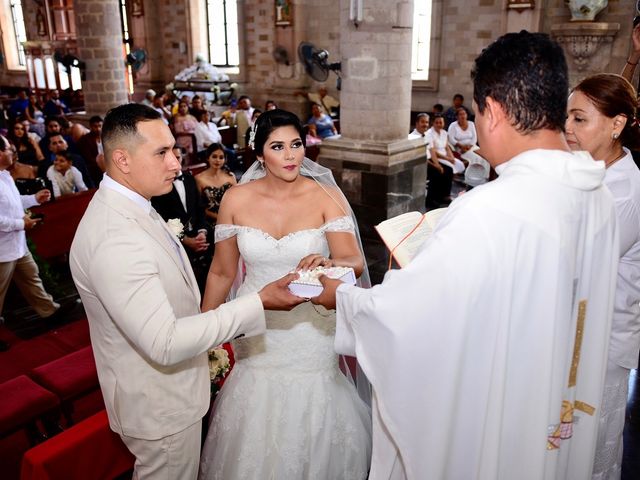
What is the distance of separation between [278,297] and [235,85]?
613 inches

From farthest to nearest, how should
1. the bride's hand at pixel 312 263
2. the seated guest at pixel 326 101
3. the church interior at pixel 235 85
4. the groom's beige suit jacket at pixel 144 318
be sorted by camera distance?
the seated guest at pixel 326 101 → the church interior at pixel 235 85 → the bride's hand at pixel 312 263 → the groom's beige suit jacket at pixel 144 318

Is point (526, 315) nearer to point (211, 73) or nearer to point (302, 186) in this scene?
point (302, 186)

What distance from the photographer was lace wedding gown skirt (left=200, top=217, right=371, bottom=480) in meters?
2.72

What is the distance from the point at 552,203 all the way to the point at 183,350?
1170mm

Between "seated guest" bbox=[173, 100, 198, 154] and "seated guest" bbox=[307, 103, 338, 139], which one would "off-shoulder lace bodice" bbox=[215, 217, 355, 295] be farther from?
"seated guest" bbox=[307, 103, 338, 139]

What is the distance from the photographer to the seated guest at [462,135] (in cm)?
1042

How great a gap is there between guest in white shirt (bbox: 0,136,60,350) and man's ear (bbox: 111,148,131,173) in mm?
3022

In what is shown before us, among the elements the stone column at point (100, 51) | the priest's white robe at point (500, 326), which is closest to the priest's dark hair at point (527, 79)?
the priest's white robe at point (500, 326)

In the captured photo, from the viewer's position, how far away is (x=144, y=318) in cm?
173

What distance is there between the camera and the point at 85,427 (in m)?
2.54

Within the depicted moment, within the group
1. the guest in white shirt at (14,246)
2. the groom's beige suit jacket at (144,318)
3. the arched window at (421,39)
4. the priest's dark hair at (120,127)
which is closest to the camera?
the groom's beige suit jacket at (144,318)

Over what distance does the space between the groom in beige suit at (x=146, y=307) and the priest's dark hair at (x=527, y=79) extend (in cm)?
104

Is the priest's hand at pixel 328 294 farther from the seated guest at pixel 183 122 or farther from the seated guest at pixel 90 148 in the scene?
the seated guest at pixel 183 122

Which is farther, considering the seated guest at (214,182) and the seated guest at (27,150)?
the seated guest at (27,150)
